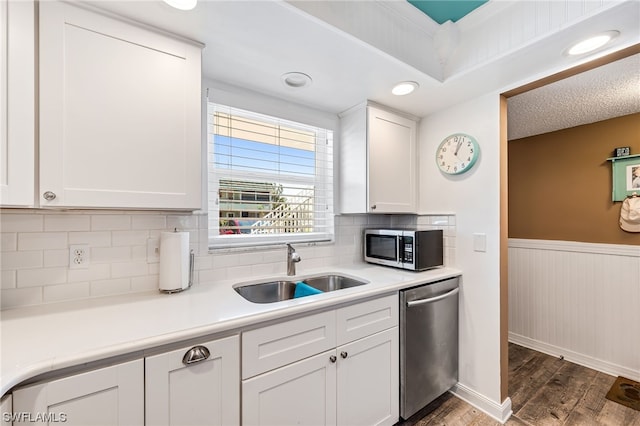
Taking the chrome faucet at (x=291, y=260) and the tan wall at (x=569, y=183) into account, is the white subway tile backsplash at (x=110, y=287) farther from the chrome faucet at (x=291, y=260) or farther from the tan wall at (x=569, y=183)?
the tan wall at (x=569, y=183)

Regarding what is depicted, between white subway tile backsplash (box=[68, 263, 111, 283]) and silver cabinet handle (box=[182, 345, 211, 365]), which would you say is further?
white subway tile backsplash (box=[68, 263, 111, 283])

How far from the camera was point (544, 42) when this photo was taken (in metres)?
1.29

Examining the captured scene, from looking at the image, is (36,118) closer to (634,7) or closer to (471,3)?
(471,3)

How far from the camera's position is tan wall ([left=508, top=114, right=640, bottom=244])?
2301 mm

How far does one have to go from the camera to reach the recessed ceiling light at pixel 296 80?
5.24 ft

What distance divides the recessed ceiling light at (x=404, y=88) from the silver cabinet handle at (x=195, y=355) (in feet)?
5.80

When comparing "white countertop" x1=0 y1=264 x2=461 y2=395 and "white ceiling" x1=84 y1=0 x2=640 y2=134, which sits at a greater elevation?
"white ceiling" x1=84 y1=0 x2=640 y2=134

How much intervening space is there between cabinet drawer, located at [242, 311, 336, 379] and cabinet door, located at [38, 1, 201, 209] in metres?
0.68

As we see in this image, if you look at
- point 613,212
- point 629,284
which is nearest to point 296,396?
point 629,284

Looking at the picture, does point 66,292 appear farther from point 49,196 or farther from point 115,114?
point 115,114

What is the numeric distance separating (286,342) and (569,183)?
2.99 metres

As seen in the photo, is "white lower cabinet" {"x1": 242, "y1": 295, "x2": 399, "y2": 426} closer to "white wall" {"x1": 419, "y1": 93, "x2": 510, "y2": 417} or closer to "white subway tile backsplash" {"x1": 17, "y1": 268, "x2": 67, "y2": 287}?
"white wall" {"x1": 419, "y1": 93, "x2": 510, "y2": 417}

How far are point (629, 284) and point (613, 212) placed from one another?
0.59 m

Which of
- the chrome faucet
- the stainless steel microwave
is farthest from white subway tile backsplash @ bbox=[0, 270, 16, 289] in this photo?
the stainless steel microwave
